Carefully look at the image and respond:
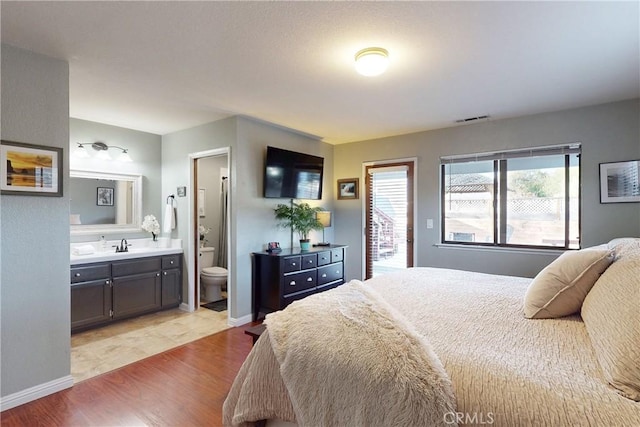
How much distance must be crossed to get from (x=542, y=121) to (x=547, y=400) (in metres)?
3.58

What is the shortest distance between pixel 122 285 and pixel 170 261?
63 cm

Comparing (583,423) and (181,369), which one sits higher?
(583,423)

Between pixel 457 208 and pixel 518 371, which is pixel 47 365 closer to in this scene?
pixel 518 371

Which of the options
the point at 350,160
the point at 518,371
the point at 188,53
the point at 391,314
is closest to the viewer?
the point at 518,371

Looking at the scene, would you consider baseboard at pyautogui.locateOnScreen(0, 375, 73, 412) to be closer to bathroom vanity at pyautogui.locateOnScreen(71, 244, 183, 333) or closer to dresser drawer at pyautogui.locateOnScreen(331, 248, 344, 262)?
bathroom vanity at pyautogui.locateOnScreen(71, 244, 183, 333)

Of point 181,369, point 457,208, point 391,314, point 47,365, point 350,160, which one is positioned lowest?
point 181,369

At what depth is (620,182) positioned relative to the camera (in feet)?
10.1

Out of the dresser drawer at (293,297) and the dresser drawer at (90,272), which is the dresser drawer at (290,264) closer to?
the dresser drawer at (293,297)

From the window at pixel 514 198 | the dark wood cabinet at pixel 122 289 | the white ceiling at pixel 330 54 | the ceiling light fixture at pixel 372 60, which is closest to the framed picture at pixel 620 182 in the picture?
the window at pixel 514 198

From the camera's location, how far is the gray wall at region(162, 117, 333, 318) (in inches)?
142

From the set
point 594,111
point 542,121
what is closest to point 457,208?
point 542,121

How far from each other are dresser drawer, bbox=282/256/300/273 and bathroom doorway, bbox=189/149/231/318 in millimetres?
1155

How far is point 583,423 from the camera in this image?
809 millimetres

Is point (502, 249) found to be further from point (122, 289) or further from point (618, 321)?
point (122, 289)
